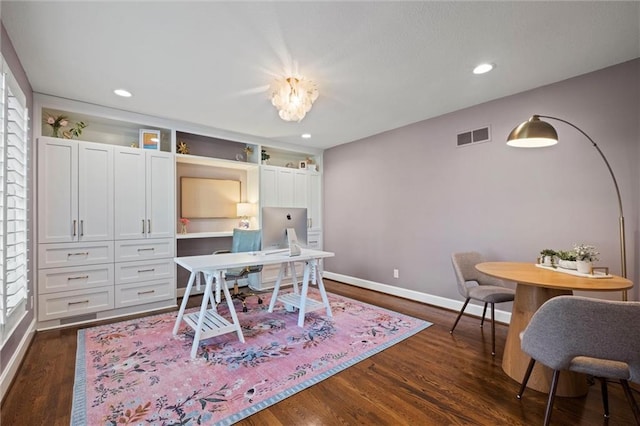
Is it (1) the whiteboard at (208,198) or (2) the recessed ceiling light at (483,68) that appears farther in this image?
(1) the whiteboard at (208,198)

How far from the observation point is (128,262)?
3.48 m

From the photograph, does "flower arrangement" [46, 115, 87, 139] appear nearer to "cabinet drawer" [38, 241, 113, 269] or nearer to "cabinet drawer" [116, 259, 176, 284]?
"cabinet drawer" [38, 241, 113, 269]

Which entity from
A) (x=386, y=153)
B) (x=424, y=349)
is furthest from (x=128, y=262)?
(x=386, y=153)

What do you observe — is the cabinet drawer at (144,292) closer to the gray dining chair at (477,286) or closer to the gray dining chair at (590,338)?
the gray dining chair at (477,286)

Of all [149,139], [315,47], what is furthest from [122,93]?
[315,47]

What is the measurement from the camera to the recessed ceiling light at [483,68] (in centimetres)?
251

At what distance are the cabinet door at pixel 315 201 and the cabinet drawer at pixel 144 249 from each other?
2.51 metres

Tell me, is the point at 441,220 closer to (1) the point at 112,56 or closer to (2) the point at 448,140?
(2) the point at 448,140

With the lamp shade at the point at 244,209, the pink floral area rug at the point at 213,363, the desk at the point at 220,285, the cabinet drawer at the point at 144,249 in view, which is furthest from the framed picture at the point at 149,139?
the pink floral area rug at the point at 213,363

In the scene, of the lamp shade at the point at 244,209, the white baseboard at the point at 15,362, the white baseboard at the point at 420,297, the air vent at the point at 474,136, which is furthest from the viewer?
the lamp shade at the point at 244,209

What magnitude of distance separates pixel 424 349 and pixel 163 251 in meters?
3.33

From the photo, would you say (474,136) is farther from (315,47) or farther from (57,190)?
(57,190)

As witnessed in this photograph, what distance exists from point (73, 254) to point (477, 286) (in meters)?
4.37

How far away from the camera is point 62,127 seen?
134 inches
